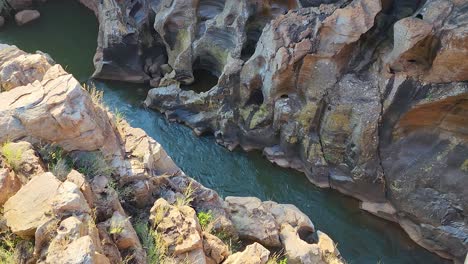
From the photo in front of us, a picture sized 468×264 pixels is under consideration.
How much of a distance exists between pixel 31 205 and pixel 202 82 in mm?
13123

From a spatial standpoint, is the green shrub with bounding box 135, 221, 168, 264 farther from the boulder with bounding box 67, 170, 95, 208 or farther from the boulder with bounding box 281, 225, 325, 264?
the boulder with bounding box 281, 225, 325, 264

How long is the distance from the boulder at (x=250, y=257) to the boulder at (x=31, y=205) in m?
2.58

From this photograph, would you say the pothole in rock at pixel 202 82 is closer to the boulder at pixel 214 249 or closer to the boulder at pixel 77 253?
the boulder at pixel 214 249

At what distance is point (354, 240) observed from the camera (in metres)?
12.1

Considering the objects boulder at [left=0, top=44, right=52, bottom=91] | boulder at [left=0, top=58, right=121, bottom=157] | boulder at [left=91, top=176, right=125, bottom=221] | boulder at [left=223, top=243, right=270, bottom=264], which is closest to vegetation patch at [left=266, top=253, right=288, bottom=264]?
boulder at [left=223, top=243, right=270, bottom=264]

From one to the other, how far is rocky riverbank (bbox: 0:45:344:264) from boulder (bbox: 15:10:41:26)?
1623 cm

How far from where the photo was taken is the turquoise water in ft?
39.2

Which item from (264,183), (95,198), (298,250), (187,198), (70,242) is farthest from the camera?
(264,183)

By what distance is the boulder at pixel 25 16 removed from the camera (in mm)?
23625

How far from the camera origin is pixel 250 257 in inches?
255

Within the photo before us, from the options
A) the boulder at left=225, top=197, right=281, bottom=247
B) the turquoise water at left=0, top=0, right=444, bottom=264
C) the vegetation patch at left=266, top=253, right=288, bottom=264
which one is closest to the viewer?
the vegetation patch at left=266, top=253, right=288, bottom=264

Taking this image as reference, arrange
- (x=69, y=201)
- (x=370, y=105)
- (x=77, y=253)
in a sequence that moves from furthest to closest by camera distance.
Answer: (x=370, y=105), (x=69, y=201), (x=77, y=253)

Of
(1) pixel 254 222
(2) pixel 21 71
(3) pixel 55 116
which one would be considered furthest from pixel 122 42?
(3) pixel 55 116

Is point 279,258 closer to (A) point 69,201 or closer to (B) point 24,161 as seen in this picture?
(A) point 69,201
